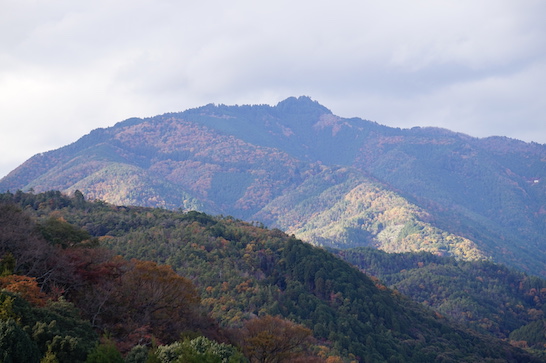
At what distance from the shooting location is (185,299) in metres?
65.2

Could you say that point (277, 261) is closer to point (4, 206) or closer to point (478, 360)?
point (478, 360)

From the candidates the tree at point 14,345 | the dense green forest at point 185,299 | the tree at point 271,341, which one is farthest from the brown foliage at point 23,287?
the tree at point 271,341

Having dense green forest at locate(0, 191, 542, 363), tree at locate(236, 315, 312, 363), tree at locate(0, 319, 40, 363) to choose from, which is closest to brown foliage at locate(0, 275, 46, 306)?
dense green forest at locate(0, 191, 542, 363)

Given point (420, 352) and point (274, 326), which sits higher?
point (274, 326)

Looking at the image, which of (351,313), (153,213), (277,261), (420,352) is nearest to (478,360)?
(420,352)

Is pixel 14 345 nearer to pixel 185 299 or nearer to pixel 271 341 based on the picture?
pixel 185 299

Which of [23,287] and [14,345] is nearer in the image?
[14,345]

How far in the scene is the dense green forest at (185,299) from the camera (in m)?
45.9

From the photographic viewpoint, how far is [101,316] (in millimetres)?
58125

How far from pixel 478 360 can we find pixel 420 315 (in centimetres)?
2287

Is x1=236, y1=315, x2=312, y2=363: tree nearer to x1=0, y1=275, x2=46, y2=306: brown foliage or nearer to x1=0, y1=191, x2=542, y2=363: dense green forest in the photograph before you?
x1=0, y1=191, x2=542, y2=363: dense green forest

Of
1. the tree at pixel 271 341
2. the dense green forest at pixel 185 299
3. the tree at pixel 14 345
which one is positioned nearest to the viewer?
the tree at pixel 14 345

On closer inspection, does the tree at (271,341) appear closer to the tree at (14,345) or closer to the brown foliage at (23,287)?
the brown foliage at (23,287)

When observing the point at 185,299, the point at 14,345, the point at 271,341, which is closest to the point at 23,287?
the point at 14,345
